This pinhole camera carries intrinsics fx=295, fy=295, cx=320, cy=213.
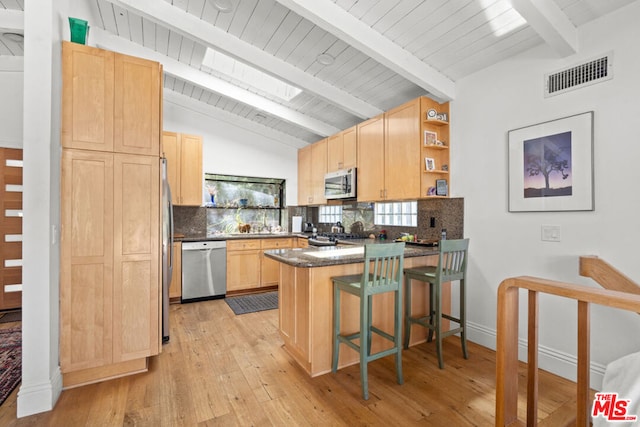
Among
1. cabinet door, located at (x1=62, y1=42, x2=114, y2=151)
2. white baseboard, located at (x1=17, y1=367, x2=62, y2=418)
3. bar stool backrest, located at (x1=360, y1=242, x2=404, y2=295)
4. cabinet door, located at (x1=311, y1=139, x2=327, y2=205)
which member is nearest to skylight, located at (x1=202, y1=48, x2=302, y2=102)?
cabinet door, located at (x1=311, y1=139, x2=327, y2=205)

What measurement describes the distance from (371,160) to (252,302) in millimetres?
2574

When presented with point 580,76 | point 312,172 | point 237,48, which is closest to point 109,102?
point 237,48

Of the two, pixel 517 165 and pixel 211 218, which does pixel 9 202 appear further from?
pixel 517 165

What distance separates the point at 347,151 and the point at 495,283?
255cm

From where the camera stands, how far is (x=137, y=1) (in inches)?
103

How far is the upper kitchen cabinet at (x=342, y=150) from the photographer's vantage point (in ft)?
13.9

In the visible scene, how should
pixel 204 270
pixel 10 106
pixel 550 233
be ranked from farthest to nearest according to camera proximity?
pixel 204 270
pixel 10 106
pixel 550 233

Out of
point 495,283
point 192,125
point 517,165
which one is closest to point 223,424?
point 495,283

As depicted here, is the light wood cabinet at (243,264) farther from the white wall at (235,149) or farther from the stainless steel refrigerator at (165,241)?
the stainless steel refrigerator at (165,241)

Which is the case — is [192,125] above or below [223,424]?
above

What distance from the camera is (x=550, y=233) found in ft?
7.94

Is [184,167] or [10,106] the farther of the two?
[184,167]

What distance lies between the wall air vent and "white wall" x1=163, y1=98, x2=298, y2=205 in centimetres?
414

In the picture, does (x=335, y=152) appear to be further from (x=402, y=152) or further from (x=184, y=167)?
(x=184, y=167)
